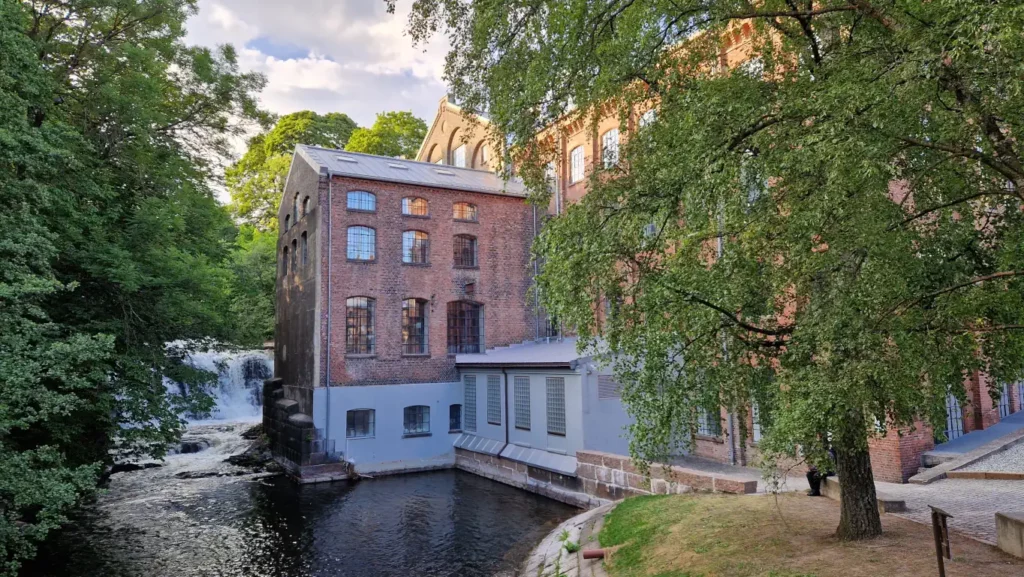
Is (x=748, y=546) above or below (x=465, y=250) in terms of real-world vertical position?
below

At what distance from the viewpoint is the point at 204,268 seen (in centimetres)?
1407

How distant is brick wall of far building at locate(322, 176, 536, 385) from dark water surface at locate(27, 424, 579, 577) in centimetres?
426

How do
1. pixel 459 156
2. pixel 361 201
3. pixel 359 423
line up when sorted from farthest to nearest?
pixel 459 156, pixel 361 201, pixel 359 423

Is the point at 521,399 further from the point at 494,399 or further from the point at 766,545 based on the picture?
the point at 766,545

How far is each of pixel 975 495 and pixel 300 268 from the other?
2017 cm

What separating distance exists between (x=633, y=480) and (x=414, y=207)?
12.9 m

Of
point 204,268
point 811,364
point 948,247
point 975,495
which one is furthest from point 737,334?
point 204,268

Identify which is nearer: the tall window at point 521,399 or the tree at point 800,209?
the tree at point 800,209

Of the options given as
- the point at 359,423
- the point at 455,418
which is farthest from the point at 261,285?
the point at 455,418

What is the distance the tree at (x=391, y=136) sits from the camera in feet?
123

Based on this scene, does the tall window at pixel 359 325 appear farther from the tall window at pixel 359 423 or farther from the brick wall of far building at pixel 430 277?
the tall window at pixel 359 423

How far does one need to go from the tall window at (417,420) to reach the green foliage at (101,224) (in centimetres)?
731

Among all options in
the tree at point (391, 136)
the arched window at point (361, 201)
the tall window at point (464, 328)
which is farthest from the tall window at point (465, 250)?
the tree at point (391, 136)

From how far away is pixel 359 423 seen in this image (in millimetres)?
20281
